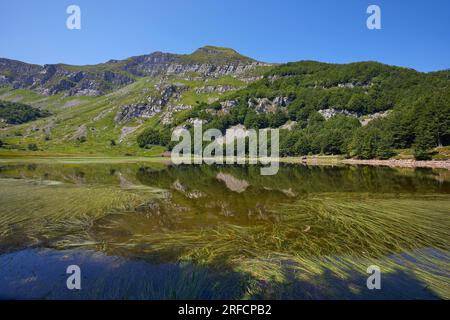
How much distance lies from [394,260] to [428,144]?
89.9 metres

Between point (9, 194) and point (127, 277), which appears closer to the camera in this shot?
point (127, 277)

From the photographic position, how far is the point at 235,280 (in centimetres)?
1030

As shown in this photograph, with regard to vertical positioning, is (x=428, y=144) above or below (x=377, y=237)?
above

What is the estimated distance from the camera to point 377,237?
15.2 metres

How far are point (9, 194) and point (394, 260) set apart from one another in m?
34.6

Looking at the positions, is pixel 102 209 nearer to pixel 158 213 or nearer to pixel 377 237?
pixel 158 213

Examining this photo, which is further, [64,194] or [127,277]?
[64,194]

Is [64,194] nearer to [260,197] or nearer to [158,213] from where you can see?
[158,213]

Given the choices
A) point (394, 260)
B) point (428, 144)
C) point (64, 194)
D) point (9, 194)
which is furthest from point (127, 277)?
point (428, 144)

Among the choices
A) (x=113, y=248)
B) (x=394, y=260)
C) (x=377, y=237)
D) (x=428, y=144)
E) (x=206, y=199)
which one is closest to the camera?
(x=394, y=260)

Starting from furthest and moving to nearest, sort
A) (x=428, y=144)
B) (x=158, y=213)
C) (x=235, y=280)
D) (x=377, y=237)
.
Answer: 1. (x=428, y=144)
2. (x=158, y=213)
3. (x=377, y=237)
4. (x=235, y=280)
